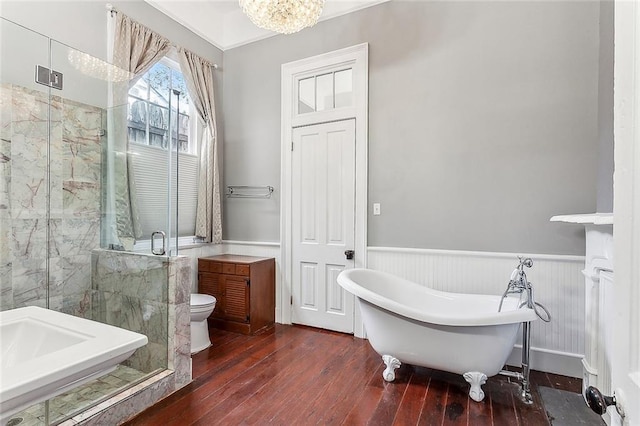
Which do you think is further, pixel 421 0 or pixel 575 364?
pixel 421 0

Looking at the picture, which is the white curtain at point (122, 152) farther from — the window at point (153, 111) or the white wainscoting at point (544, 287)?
the white wainscoting at point (544, 287)

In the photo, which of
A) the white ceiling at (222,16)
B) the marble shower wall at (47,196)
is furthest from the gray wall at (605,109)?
the marble shower wall at (47,196)

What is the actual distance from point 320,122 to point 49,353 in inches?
106

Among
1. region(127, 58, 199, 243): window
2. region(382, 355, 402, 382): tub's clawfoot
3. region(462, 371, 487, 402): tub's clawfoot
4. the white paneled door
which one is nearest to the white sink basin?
region(127, 58, 199, 243): window

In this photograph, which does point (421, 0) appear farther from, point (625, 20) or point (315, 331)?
point (315, 331)

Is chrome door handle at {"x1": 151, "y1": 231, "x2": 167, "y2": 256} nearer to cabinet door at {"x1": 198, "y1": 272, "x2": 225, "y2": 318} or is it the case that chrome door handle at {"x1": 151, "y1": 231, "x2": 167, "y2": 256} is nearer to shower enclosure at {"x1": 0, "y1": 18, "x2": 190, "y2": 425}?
shower enclosure at {"x1": 0, "y1": 18, "x2": 190, "y2": 425}

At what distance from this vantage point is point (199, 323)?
278 centimetres

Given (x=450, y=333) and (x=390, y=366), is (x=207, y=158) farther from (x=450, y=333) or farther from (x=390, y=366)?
(x=450, y=333)

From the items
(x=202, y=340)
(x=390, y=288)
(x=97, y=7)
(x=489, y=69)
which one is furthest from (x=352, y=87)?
(x=202, y=340)

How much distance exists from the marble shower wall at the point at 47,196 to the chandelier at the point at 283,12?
4.84 feet

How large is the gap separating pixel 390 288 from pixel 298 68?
2.41 m

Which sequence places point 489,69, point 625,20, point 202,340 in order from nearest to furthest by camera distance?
point 625,20 → point 489,69 → point 202,340

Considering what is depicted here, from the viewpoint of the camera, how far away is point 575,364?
2.33m

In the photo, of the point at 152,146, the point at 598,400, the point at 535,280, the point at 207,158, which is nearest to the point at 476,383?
the point at 535,280
